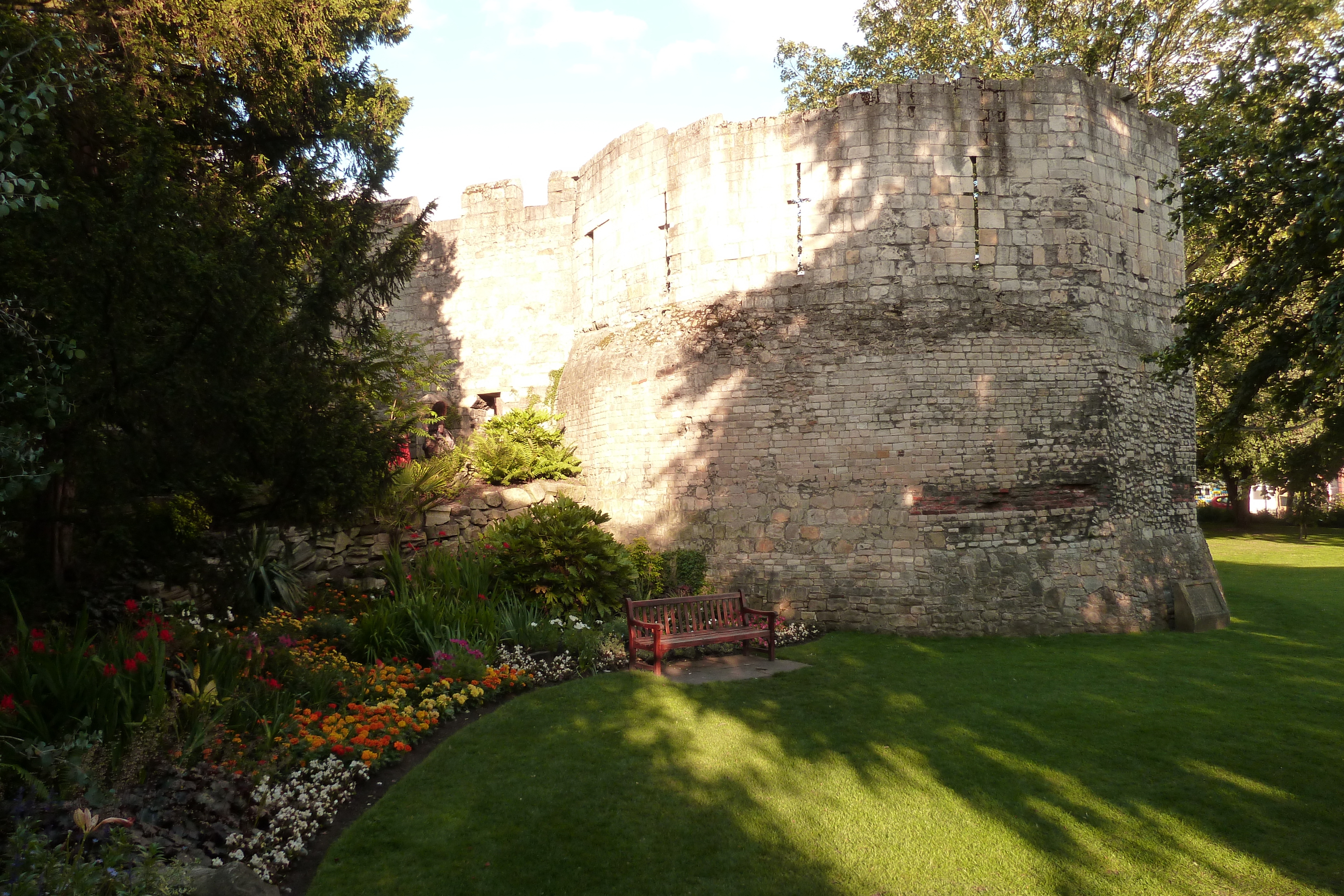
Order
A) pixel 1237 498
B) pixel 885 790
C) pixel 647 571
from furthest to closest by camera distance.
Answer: pixel 1237 498, pixel 647 571, pixel 885 790

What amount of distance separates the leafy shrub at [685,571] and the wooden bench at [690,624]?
78cm

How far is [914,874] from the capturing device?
13.4 feet

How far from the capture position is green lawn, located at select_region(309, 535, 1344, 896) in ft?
13.4

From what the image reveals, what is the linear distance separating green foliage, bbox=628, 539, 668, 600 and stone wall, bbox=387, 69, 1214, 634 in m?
0.54

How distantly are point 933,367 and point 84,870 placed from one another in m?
9.36

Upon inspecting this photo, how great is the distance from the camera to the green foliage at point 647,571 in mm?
9836

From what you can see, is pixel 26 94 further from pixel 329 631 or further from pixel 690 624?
pixel 690 624

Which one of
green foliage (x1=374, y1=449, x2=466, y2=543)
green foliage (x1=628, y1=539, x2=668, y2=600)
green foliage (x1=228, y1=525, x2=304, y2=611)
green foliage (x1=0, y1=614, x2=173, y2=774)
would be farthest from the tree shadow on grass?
green foliage (x1=374, y1=449, x2=466, y2=543)

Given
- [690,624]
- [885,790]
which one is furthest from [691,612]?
[885,790]

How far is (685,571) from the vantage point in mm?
10438

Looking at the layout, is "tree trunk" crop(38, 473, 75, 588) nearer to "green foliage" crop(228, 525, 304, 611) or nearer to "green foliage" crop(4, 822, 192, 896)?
"green foliage" crop(228, 525, 304, 611)

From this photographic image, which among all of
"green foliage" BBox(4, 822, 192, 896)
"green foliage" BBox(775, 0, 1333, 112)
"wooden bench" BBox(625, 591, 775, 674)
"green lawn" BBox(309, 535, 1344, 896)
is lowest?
"green lawn" BBox(309, 535, 1344, 896)

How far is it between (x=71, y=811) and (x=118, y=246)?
3137mm

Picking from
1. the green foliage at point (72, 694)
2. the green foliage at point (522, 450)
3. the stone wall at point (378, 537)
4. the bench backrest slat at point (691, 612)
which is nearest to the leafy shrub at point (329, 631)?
the stone wall at point (378, 537)
